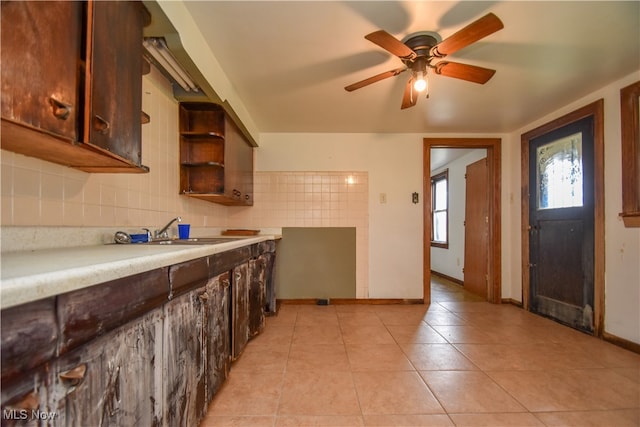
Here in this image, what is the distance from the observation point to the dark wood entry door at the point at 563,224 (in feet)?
8.59

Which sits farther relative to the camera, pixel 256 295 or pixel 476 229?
pixel 476 229

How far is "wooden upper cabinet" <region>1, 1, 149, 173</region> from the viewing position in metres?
0.75

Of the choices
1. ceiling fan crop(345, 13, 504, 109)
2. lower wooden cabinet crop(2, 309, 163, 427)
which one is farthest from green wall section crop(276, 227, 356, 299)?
lower wooden cabinet crop(2, 309, 163, 427)

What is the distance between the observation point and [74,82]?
0.92m

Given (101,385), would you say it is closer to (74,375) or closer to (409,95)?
(74,375)

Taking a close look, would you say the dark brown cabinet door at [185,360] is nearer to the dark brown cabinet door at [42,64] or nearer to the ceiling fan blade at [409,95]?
the dark brown cabinet door at [42,64]

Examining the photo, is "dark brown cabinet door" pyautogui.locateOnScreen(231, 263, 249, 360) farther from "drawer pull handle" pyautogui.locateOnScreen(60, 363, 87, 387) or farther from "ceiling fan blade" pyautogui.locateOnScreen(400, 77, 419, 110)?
"ceiling fan blade" pyautogui.locateOnScreen(400, 77, 419, 110)

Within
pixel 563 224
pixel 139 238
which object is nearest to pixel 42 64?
pixel 139 238

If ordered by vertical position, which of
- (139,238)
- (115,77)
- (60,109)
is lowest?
(139,238)

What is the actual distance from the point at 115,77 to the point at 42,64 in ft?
1.01

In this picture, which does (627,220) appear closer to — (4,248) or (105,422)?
(105,422)

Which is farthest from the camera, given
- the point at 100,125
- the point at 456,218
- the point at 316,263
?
the point at 456,218

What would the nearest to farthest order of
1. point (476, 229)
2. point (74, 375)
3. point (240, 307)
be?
point (74, 375)
point (240, 307)
point (476, 229)

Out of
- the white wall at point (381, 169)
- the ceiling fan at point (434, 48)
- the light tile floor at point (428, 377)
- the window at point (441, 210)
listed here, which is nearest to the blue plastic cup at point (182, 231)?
the light tile floor at point (428, 377)
